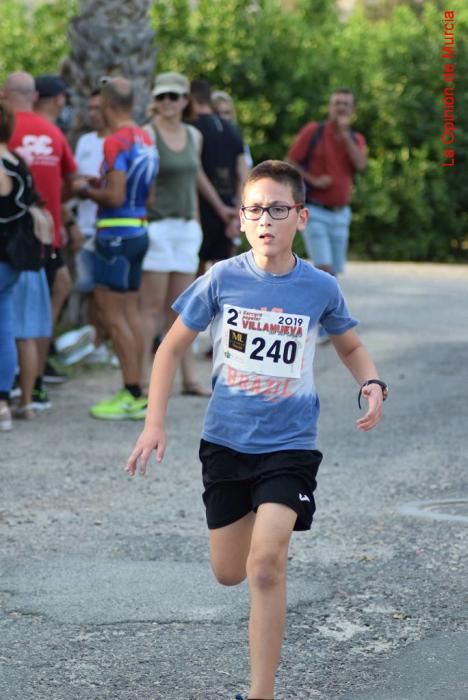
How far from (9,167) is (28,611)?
3.54m

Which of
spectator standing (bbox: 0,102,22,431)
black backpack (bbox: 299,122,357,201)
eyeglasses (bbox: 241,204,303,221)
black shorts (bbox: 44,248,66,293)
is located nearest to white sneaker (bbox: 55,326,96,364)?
black shorts (bbox: 44,248,66,293)

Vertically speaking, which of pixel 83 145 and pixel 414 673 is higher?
pixel 83 145

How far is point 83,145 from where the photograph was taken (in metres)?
10.2

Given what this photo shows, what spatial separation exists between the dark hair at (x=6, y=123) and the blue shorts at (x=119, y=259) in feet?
3.24

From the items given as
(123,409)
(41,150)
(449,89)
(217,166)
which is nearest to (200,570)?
(123,409)

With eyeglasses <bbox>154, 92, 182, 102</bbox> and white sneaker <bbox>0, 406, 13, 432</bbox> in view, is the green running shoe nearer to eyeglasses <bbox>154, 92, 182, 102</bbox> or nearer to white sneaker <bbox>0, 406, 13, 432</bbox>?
white sneaker <bbox>0, 406, 13, 432</bbox>

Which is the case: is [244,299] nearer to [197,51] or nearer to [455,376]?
[455,376]

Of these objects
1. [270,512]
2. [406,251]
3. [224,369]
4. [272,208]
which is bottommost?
[406,251]

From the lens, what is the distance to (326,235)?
1200cm

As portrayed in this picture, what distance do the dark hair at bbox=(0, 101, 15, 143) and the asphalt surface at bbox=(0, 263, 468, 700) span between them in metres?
1.73

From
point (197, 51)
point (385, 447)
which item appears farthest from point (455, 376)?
point (197, 51)

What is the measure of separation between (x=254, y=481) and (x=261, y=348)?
0.39m

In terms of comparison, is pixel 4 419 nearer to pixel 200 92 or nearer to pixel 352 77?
pixel 200 92

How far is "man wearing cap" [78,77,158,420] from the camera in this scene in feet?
27.8
